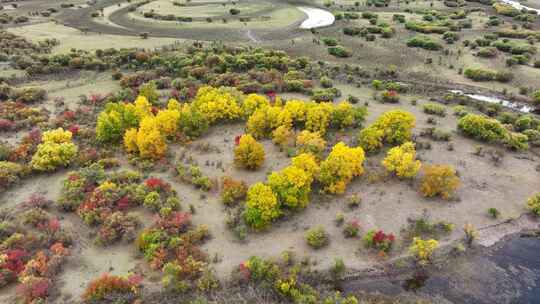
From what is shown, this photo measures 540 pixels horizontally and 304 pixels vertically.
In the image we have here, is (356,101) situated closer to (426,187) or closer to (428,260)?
(426,187)

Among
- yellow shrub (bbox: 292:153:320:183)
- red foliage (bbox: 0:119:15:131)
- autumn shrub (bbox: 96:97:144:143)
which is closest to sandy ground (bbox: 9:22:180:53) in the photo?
red foliage (bbox: 0:119:15:131)

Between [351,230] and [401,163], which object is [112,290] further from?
Answer: [401,163]

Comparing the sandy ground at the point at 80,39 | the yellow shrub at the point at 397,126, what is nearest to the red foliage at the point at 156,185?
the yellow shrub at the point at 397,126

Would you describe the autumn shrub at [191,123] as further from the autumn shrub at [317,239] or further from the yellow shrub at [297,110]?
the autumn shrub at [317,239]

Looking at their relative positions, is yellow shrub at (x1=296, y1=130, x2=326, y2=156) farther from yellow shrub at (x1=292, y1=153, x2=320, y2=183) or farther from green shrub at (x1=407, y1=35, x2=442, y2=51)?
green shrub at (x1=407, y1=35, x2=442, y2=51)

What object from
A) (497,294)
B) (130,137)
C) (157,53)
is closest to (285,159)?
(130,137)
